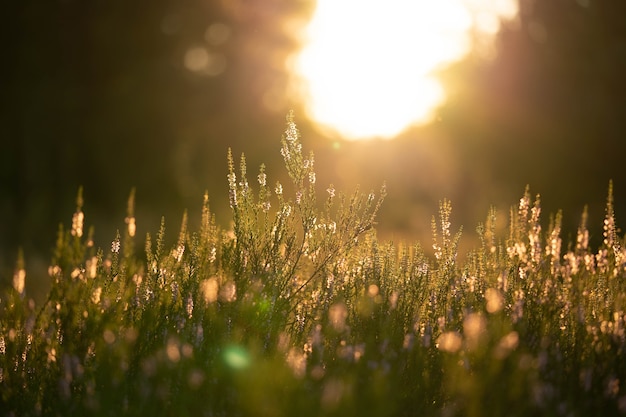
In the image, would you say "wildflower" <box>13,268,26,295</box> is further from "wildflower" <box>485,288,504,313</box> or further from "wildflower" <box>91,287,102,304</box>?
"wildflower" <box>485,288,504,313</box>

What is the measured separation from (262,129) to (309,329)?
9.47 meters

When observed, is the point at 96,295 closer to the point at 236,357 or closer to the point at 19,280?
the point at 19,280

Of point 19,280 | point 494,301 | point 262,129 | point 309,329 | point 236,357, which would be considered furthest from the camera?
point 262,129

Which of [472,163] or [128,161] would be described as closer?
[128,161]

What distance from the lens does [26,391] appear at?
3.80m

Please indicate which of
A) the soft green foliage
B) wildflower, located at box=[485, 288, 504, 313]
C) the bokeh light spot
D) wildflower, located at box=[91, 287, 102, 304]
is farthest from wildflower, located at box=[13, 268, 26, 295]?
wildflower, located at box=[485, 288, 504, 313]

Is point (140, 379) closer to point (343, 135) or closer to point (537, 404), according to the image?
point (537, 404)

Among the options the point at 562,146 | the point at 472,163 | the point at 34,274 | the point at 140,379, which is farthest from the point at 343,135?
the point at 140,379

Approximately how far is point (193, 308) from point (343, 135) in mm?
12202

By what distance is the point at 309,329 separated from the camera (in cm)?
446

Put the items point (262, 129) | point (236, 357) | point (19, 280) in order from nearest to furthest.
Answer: point (19, 280), point (236, 357), point (262, 129)

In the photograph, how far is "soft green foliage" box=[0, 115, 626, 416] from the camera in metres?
3.33

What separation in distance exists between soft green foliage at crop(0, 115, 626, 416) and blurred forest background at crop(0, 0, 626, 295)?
28.2 inches

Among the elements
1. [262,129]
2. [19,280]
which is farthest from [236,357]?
[262,129]
